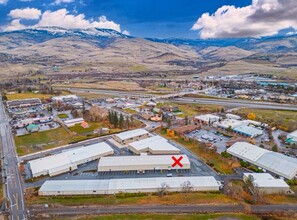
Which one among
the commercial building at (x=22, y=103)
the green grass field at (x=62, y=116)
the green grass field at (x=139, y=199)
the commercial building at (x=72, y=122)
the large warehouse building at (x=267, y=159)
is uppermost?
the commercial building at (x=22, y=103)

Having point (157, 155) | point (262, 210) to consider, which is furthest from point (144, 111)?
point (262, 210)

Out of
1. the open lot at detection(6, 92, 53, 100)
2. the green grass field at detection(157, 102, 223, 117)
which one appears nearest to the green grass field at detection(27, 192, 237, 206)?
the green grass field at detection(157, 102, 223, 117)

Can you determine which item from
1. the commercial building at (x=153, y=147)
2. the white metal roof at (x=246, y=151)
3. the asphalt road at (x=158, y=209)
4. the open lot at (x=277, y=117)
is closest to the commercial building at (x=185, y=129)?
the commercial building at (x=153, y=147)

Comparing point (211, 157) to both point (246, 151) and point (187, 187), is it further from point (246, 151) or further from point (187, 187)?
point (187, 187)

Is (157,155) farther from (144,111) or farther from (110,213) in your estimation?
(144,111)

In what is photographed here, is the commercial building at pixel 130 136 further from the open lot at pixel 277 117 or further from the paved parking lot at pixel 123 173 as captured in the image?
the open lot at pixel 277 117
